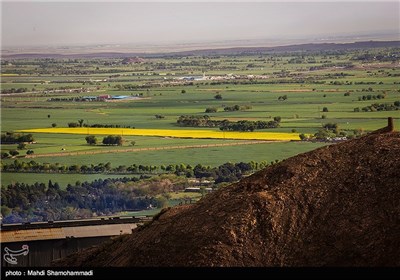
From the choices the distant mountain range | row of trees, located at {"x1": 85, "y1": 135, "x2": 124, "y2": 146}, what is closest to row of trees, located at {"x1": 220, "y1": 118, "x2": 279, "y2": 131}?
row of trees, located at {"x1": 85, "y1": 135, "x2": 124, "y2": 146}

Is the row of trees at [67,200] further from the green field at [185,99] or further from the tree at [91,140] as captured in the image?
the tree at [91,140]

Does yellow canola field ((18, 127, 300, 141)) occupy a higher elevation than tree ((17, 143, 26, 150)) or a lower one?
lower

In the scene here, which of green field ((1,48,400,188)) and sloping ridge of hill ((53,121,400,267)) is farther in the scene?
green field ((1,48,400,188))

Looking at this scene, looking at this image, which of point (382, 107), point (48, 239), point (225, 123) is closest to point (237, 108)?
point (225, 123)

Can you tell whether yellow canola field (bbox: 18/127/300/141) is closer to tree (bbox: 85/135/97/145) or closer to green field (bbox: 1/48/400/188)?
green field (bbox: 1/48/400/188)

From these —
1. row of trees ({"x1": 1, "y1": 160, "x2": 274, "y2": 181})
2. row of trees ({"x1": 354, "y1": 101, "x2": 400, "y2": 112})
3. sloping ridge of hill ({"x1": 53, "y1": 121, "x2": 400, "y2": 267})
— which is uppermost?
sloping ridge of hill ({"x1": 53, "y1": 121, "x2": 400, "y2": 267})

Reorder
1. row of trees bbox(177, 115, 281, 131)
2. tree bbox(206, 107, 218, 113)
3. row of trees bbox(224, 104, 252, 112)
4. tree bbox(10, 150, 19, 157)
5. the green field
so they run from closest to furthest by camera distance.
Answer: the green field < tree bbox(10, 150, 19, 157) < row of trees bbox(177, 115, 281, 131) < tree bbox(206, 107, 218, 113) < row of trees bbox(224, 104, 252, 112)

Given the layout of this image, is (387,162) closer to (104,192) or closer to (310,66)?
(104,192)

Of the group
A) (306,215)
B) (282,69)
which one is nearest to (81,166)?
(306,215)
